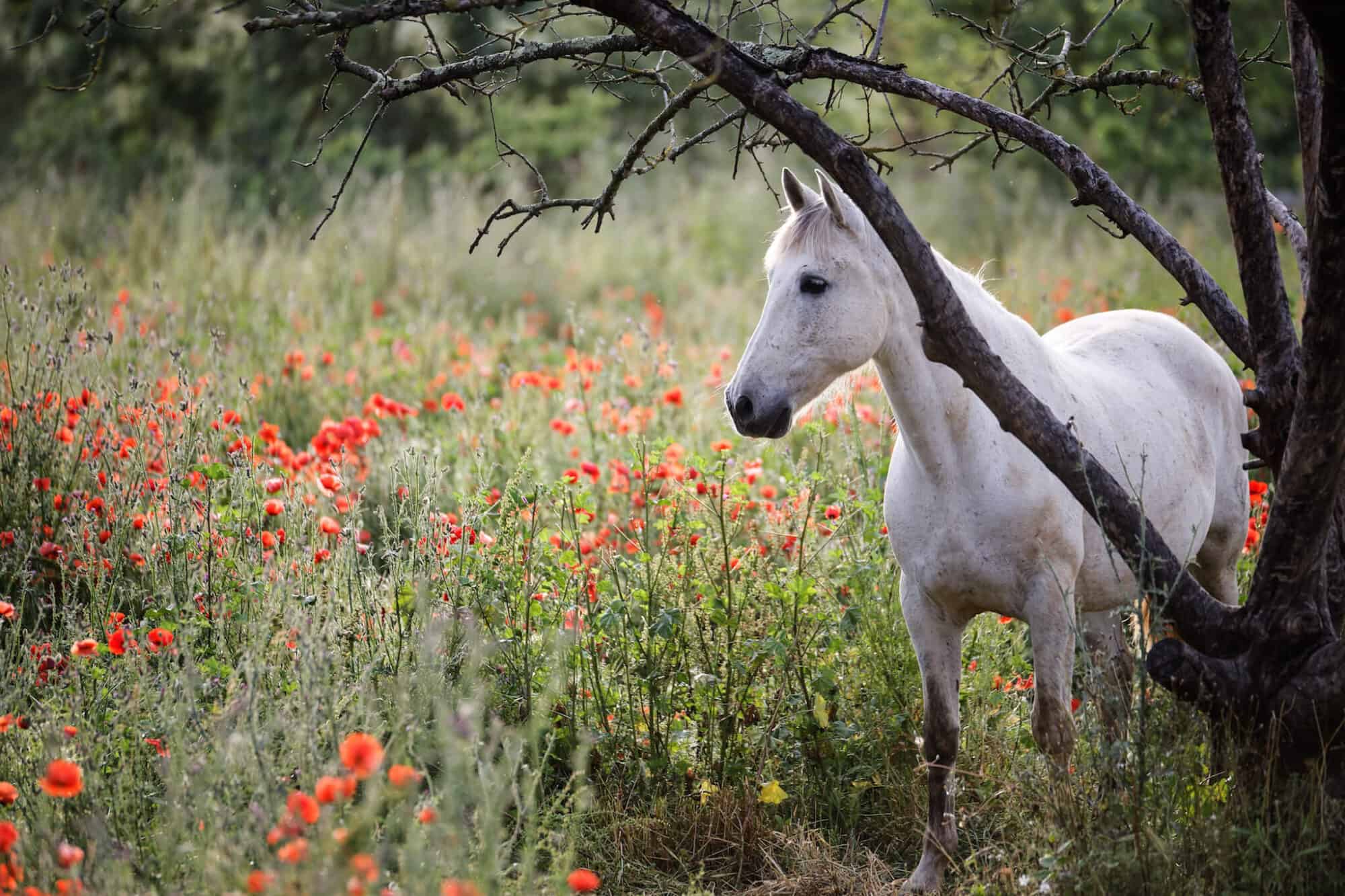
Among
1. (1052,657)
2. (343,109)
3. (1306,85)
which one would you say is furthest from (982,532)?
(343,109)

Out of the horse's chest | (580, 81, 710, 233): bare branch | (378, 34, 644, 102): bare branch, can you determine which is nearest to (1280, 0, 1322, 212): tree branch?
the horse's chest

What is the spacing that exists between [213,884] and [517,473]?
1.68 meters

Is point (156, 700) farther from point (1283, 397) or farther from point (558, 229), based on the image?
point (558, 229)

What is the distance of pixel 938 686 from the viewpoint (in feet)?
10.9

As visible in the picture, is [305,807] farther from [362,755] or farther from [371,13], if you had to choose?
[371,13]

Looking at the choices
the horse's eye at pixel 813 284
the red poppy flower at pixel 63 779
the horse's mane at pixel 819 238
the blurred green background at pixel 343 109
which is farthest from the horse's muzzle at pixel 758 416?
the blurred green background at pixel 343 109

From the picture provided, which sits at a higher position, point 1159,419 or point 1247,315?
point 1247,315

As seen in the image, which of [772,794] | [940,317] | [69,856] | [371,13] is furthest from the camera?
[772,794]

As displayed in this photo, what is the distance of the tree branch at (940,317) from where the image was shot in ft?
8.77

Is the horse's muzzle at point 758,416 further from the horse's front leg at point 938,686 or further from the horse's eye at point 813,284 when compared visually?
the horse's front leg at point 938,686

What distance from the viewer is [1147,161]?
13156mm

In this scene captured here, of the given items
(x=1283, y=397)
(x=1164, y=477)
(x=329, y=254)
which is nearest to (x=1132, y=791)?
(x=1283, y=397)

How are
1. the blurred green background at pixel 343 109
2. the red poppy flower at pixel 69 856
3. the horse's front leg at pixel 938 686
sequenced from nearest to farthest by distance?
the red poppy flower at pixel 69 856 < the horse's front leg at pixel 938 686 < the blurred green background at pixel 343 109

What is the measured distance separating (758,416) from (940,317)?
54 cm
